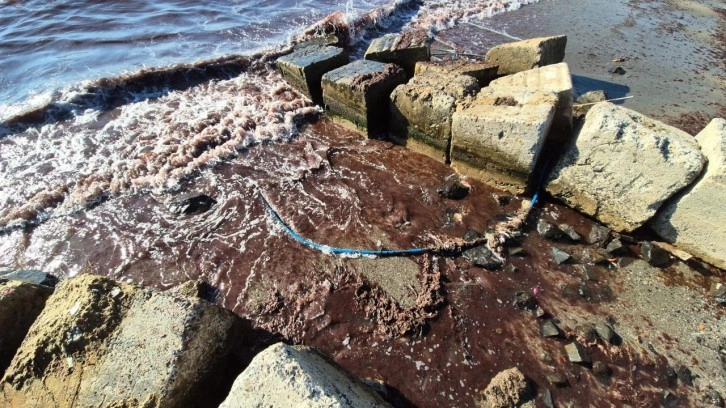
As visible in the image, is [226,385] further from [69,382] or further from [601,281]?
[601,281]

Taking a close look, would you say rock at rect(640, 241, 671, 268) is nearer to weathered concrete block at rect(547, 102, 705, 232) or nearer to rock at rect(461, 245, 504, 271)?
weathered concrete block at rect(547, 102, 705, 232)

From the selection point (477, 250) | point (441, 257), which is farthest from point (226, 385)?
point (477, 250)

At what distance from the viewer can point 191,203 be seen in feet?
17.0

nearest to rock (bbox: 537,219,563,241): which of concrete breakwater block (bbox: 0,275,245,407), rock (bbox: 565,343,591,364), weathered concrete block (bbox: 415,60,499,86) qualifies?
rock (bbox: 565,343,591,364)

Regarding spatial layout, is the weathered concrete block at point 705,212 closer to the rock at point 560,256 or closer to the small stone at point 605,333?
the rock at point 560,256

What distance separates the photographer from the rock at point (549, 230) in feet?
14.7

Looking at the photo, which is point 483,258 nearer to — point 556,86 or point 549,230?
point 549,230

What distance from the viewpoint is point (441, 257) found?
4434mm

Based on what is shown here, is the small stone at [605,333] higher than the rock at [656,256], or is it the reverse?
the rock at [656,256]

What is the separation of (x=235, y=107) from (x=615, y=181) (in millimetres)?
6025

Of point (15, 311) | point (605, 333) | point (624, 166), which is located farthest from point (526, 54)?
point (15, 311)

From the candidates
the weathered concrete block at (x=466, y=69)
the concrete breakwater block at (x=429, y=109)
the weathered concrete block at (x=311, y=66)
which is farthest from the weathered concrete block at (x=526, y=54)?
the weathered concrete block at (x=311, y=66)

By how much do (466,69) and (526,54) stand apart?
47.2 inches

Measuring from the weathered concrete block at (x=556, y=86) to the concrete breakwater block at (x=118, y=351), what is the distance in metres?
4.30
